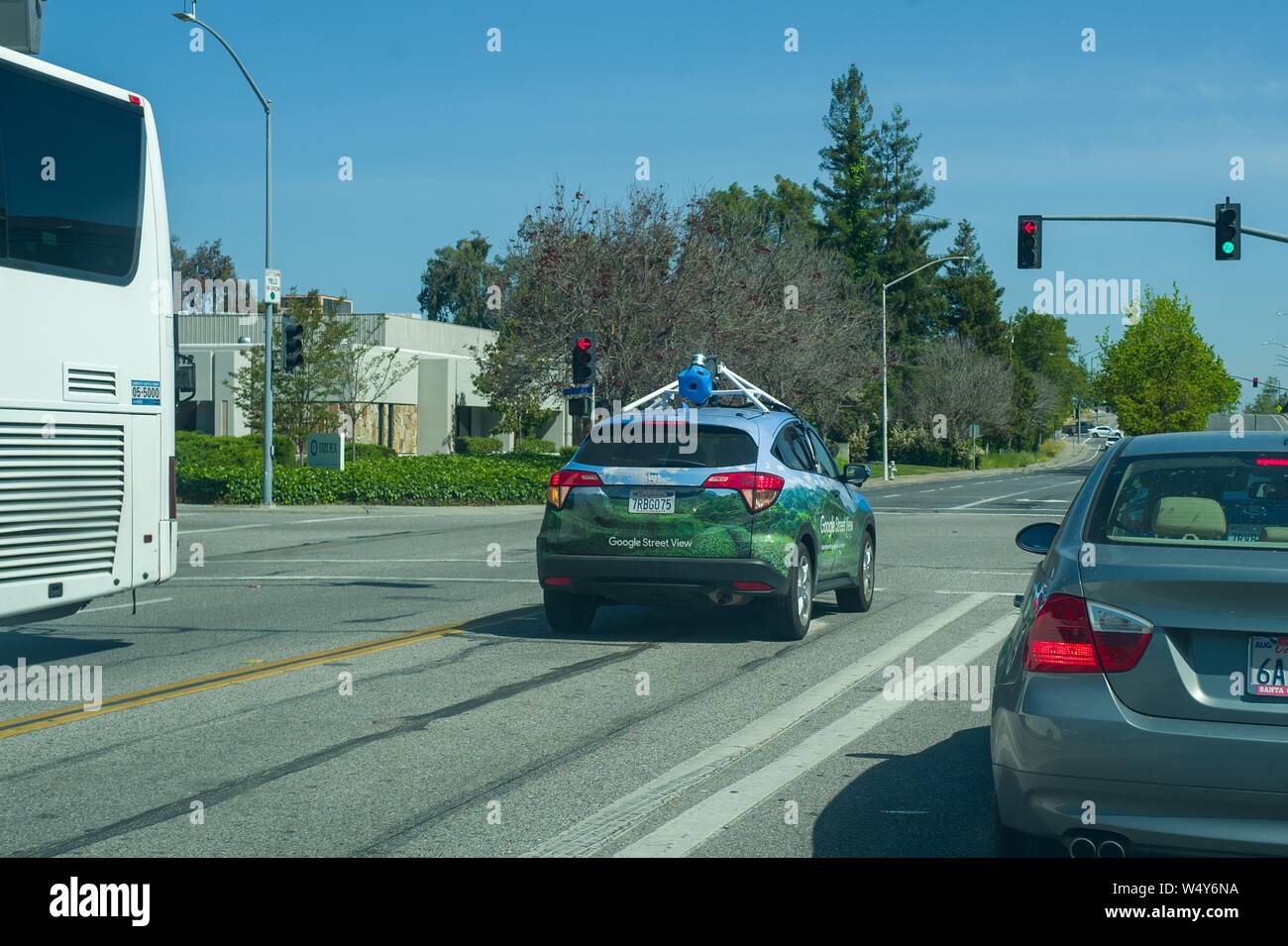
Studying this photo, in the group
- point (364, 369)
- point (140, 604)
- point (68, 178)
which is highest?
point (364, 369)

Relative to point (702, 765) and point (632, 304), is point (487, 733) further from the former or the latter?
point (632, 304)

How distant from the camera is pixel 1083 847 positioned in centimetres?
467

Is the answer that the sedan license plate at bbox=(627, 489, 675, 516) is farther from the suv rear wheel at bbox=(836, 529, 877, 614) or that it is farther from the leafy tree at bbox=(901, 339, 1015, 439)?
the leafy tree at bbox=(901, 339, 1015, 439)

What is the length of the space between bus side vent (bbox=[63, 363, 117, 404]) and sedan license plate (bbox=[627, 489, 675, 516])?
3.71 m

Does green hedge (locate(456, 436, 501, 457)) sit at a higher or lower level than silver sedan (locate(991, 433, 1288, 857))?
higher

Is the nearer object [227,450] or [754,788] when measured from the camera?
[754,788]

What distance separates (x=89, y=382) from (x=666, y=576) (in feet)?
13.8

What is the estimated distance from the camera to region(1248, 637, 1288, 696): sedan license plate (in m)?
4.50

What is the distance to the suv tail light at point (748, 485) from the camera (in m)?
10.9

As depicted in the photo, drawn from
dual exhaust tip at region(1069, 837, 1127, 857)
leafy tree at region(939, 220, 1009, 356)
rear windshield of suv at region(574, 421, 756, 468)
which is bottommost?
dual exhaust tip at region(1069, 837, 1127, 857)

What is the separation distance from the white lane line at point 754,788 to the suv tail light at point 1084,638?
160cm

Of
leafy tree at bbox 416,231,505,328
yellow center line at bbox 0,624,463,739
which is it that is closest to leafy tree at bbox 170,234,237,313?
leafy tree at bbox 416,231,505,328

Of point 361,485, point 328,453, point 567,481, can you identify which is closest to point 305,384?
point 328,453

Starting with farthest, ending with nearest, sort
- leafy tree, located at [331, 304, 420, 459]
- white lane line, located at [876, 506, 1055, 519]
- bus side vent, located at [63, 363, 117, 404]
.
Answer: leafy tree, located at [331, 304, 420, 459] < white lane line, located at [876, 506, 1055, 519] < bus side vent, located at [63, 363, 117, 404]
